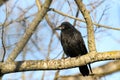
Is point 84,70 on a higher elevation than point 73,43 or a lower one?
lower

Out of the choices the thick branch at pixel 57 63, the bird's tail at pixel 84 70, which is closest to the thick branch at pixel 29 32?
the thick branch at pixel 57 63

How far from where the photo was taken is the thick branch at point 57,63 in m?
3.23

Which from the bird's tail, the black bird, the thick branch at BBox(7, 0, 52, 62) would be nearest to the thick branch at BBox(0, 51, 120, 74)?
the thick branch at BBox(7, 0, 52, 62)

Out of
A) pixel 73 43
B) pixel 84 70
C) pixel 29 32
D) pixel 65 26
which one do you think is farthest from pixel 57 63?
pixel 65 26

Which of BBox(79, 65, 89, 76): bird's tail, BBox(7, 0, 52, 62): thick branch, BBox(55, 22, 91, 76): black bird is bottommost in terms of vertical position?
BBox(79, 65, 89, 76): bird's tail

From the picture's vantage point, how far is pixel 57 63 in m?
3.38

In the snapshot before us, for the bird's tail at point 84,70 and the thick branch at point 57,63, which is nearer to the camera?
the thick branch at point 57,63

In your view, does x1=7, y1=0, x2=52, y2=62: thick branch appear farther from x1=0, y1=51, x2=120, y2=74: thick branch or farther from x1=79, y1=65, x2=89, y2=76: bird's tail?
x1=79, y1=65, x2=89, y2=76: bird's tail

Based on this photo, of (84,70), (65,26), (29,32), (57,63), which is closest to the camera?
(57,63)

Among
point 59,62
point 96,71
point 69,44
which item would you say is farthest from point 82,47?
point 59,62

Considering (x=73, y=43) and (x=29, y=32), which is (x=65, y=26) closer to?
(x=73, y=43)

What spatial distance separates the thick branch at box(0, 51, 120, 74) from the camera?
323 centimetres

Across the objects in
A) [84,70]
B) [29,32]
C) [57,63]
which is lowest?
[84,70]

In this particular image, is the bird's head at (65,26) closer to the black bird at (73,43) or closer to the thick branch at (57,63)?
the black bird at (73,43)
